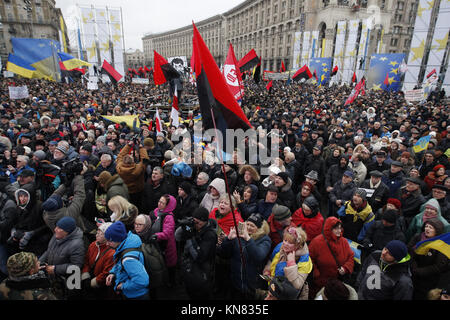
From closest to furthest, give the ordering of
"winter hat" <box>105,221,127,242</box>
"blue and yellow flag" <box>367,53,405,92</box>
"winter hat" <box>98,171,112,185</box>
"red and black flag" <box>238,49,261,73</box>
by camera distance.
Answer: "winter hat" <box>105,221,127,242</box>
"winter hat" <box>98,171,112,185</box>
"red and black flag" <box>238,49,261,73</box>
"blue and yellow flag" <box>367,53,405,92</box>

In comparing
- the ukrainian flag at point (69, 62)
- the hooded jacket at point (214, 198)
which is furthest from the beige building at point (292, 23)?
the hooded jacket at point (214, 198)

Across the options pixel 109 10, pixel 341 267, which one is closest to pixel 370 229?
pixel 341 267

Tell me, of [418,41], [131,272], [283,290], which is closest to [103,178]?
[131,272]

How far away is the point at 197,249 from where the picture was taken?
2.45 m

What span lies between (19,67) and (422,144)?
1874cm

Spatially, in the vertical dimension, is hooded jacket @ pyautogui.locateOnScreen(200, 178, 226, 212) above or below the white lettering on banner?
below

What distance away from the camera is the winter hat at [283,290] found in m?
2.08

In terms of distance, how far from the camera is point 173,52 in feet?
349

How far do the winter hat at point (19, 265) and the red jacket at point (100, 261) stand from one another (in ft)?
2.27

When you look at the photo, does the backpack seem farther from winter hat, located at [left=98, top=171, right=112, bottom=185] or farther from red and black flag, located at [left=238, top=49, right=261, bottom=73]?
red and black flag, located at [left=238, top=49, right=261, bottom=73]

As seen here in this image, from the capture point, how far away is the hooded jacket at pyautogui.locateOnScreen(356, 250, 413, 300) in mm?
2121

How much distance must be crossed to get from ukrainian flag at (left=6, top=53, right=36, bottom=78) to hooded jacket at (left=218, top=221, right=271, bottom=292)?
1655 cm

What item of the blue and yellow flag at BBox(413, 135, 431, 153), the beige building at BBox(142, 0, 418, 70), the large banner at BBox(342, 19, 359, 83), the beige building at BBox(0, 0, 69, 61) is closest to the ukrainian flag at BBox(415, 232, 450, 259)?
the blue and yellow flag at BBox(413, 135, 431, 153)

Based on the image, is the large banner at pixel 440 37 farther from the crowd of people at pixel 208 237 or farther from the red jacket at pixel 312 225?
the red jacket at pixel 312 225
